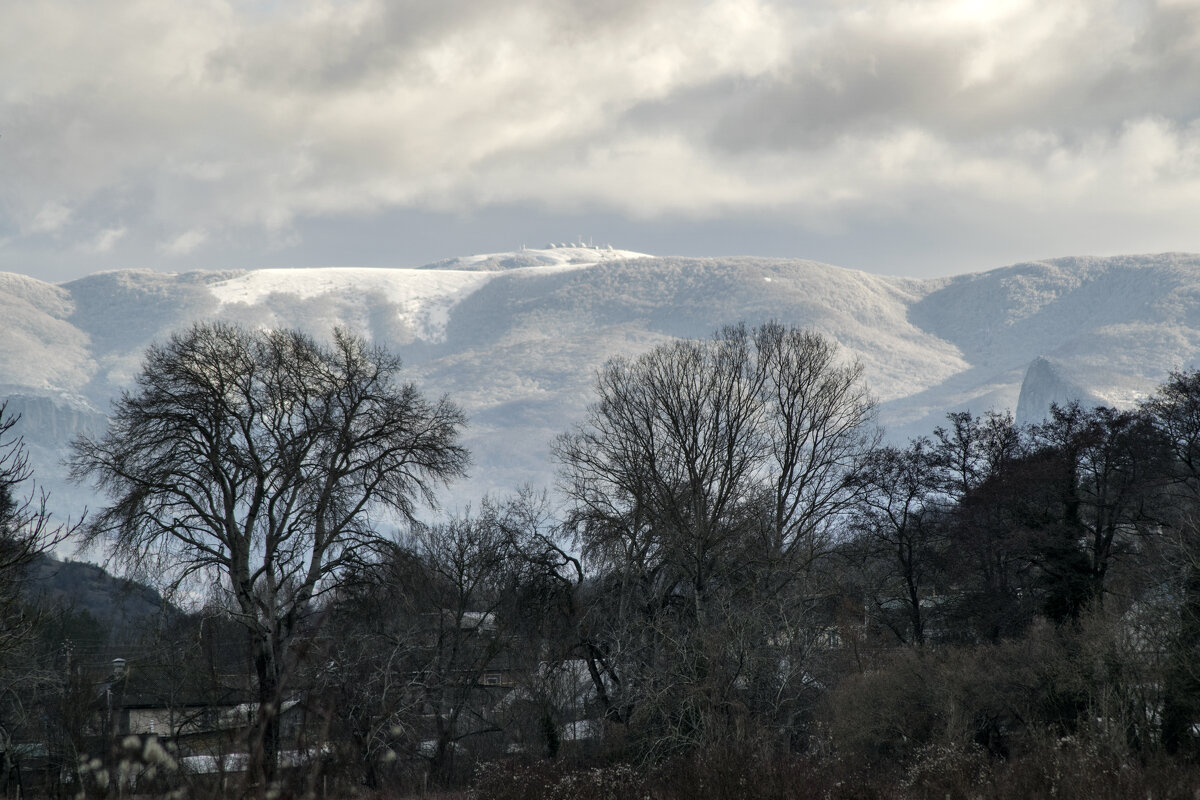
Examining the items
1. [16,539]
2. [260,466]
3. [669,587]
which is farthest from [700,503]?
[16,539]

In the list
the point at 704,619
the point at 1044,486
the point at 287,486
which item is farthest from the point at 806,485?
the point at 287,486

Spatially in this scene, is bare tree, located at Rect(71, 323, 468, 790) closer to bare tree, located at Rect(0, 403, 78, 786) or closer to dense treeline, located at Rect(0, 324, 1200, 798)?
dense treeline, located at Rect(0, 324, 1200, 798)

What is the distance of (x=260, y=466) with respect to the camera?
25.6 m

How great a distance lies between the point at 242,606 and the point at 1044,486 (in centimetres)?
2591

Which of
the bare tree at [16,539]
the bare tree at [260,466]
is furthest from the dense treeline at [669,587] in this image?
the bare tree at [16,539]

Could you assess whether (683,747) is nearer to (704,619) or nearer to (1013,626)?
(704,619)

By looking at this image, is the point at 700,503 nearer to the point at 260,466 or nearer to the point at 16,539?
the point at 260,466

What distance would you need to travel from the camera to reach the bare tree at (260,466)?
24.5m

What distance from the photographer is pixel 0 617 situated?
48.2 ft

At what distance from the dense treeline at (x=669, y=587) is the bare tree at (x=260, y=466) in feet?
0.34

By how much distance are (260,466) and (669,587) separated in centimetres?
1253

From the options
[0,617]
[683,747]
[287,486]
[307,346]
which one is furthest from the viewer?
[307,346]

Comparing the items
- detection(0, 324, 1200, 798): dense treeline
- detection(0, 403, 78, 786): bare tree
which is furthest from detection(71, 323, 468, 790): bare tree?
detection(0, 403, 78, 786): bare tree

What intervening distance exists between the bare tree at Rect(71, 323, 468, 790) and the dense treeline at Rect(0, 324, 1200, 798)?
4.1 inches
